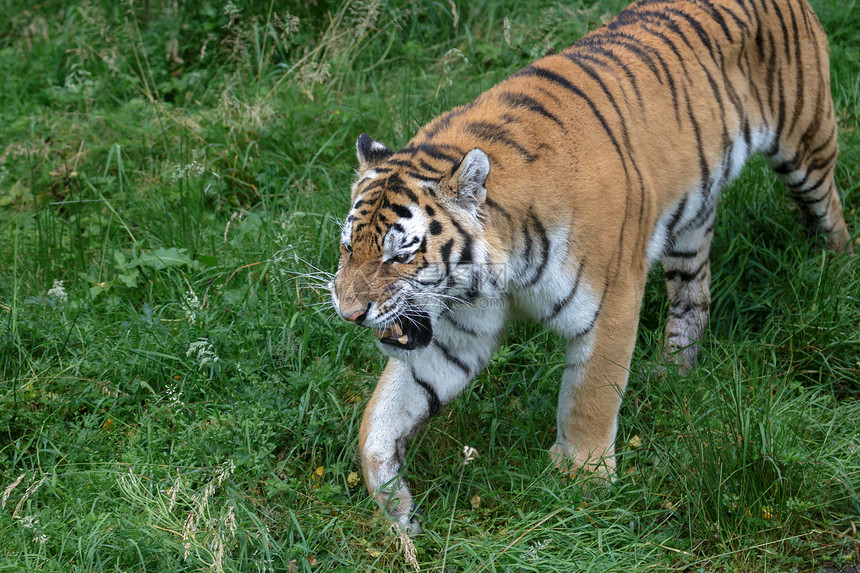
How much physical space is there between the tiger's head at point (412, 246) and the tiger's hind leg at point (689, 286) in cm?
153

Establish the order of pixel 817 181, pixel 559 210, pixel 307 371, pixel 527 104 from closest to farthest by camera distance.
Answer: pixel 559 210 < pixel 527 104 < pixel 307 371 < pixel 817 181

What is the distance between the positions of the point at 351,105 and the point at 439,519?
9.32ft

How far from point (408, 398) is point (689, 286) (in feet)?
5.34

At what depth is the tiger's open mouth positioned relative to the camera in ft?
9.48

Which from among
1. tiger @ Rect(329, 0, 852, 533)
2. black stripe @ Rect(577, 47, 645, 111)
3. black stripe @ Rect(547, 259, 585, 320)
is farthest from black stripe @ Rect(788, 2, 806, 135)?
black stripe @ Rect(547, 259, 585, 320)

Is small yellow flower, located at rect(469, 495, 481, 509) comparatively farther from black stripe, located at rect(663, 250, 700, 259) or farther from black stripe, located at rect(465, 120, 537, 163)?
black stripe, located at rect(663, 250, 700, 259)

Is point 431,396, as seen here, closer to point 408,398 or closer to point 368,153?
point 408,398

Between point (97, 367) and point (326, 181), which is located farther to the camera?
point (326, 181)

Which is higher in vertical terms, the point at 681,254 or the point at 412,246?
the point at 412,246

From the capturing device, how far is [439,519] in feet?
10.2

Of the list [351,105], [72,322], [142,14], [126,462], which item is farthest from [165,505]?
[142,14]

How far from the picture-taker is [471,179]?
277 centimetres

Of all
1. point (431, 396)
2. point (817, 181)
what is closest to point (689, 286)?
point (817, 181)

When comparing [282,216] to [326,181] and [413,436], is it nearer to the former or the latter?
[326,181]
